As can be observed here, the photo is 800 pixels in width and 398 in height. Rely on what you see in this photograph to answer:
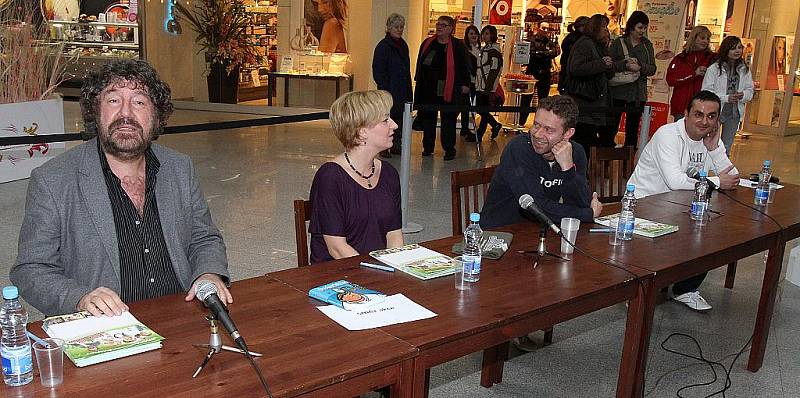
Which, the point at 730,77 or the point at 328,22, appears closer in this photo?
the point at 730,77

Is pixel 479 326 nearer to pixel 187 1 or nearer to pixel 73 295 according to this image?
pixel 73 295

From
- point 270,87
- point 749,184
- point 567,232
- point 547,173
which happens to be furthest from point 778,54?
point 567,232

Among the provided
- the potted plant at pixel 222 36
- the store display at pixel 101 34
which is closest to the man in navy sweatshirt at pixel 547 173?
the potted plant at pixel 222 36

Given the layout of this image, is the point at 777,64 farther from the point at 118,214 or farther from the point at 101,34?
the point at 118,214

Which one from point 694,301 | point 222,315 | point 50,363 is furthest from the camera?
point 694,301

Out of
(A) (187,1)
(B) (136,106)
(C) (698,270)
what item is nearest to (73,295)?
(B) (136,106)

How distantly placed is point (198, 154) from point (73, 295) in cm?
623

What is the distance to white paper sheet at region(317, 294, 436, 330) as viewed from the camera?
201cm

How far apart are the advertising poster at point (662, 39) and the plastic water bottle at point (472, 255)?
8.07m

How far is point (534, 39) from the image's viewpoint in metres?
10.7

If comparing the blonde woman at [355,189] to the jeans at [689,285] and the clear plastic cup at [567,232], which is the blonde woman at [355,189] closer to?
the clear plastic cup at [567,232]

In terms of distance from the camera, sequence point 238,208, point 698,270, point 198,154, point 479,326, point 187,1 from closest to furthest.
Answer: point 479,326, point 698,270, point 238,208, point 198,154, point 187,1

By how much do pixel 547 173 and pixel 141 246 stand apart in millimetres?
1874

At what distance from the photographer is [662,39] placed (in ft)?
33.4
